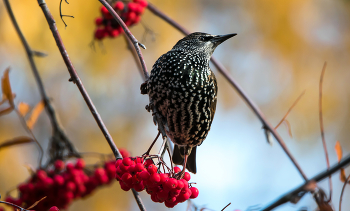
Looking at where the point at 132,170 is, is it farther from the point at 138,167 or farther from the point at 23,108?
the point at 23,108

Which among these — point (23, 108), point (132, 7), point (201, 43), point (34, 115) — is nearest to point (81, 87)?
point (23, 108)

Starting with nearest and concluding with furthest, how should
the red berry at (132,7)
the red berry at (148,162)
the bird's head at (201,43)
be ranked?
1. the red berry at (148,162)
2. the bird's head at (201,43)
3. the red berry at (132,7)

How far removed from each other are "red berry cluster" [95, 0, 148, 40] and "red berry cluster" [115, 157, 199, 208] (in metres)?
2.06

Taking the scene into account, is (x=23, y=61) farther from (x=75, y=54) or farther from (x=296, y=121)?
(x=296, y=121)

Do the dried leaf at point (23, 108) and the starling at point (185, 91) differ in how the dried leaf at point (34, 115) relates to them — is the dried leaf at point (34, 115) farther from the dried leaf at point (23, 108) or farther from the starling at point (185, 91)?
the starling at point (185, 91)

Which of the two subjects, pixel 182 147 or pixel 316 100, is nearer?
pixel 182 147

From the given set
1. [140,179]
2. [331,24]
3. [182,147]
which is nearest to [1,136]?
[182,147]

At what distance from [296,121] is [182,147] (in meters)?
5.32

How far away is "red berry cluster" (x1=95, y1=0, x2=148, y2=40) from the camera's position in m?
3.72

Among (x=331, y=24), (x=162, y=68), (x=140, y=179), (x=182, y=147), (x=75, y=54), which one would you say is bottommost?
(x=140, y=179)

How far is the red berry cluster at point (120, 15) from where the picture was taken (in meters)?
3.72

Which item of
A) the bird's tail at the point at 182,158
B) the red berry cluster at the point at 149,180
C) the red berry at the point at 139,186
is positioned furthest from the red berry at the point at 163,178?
the bird's tail at the point at 182,158

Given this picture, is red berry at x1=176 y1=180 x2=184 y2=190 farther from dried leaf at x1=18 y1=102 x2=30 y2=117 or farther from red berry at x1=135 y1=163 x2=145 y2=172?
dried leaf at x1=18 y1=102 x2=30 y2=117

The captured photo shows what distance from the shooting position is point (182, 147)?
3691 millimetres
